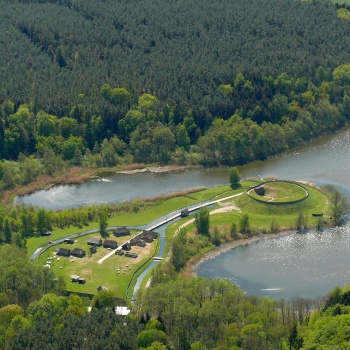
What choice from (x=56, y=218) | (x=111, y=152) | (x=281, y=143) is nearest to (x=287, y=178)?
(x=281, y=143)

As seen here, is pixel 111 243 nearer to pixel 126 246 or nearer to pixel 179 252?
pixel 126 246

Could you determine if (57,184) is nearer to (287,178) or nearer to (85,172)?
(85,172)

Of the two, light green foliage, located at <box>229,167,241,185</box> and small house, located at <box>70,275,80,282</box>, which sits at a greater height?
light green foliage, located at <box>229,167,241,185</box>

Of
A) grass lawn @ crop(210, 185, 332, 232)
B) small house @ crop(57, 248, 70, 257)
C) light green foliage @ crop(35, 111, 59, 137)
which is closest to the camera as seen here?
small house @ crop(57, 248, 70, 257)

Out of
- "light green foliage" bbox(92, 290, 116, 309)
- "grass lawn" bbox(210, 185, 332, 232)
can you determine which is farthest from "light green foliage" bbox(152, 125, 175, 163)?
"light green foliage" bbox(92, 290, 116, 309)

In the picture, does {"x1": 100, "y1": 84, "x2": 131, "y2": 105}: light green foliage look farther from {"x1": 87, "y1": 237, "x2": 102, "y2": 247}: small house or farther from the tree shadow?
{"x1": 87, "y1": 237, "x2": 102, "y2": 247}: small house

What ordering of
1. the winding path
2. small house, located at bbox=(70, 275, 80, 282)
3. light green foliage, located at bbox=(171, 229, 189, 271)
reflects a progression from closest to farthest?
1. small house, located at bbox=(70, 275, 80, 282)
2. light green foliage, located at bbox=(171, 229, 189, 271)
3. the winding path

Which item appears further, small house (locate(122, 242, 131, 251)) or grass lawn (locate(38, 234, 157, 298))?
small house (locate(122, 242, 131, 251))

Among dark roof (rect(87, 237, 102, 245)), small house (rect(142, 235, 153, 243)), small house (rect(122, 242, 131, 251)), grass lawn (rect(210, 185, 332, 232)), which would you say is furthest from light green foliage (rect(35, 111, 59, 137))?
small house (rect(122, 242, 131, 251))

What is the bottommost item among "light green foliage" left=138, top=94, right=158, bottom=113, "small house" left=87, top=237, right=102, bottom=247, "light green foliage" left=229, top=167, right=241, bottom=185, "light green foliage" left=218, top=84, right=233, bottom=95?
"small house" left=87, top=237, right=102, bottom=247

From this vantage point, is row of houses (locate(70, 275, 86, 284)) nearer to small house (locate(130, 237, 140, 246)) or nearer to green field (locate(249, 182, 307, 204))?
small house (locate(130, 237, 140, 246))
